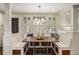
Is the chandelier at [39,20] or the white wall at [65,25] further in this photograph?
the chandelier at [39,20]

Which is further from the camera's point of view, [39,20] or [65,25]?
[39,20]

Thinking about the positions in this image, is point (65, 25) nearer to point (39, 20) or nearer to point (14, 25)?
point (39, 20)

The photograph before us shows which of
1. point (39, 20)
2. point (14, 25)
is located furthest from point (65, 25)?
point (14, 25)

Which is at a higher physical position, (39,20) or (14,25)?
(39,20)

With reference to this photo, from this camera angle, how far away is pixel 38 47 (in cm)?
392

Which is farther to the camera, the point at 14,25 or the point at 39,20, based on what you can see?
the point at 39,20

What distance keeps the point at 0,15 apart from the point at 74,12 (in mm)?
2039

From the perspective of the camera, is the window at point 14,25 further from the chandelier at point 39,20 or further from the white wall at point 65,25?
the white wall at point 65,25

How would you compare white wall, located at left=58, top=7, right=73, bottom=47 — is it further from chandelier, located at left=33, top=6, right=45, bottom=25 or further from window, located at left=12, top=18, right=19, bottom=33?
window, located at left=12, top=18, right=19, bottom=33

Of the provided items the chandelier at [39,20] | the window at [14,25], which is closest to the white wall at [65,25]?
the chandelier at [39,20]

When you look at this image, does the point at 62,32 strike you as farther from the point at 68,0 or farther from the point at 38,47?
the point at 68,0

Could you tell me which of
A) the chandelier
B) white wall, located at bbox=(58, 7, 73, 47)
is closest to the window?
the chandelier

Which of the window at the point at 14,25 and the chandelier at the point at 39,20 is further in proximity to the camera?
the chandelier at the point at 39,20

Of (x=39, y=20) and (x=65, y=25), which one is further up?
(x=39, y=20)
